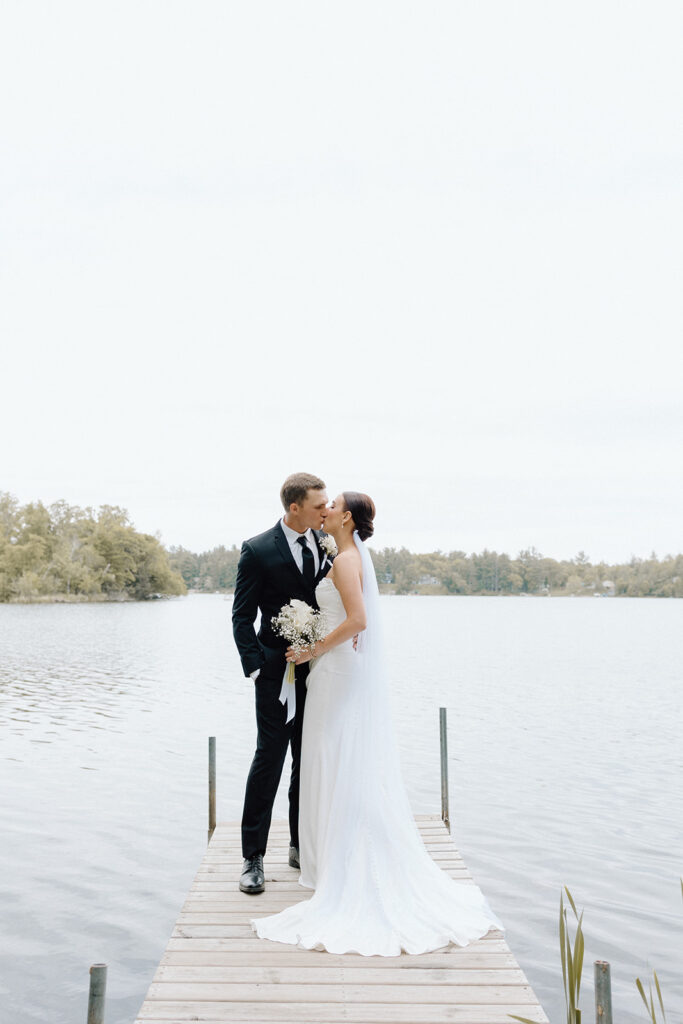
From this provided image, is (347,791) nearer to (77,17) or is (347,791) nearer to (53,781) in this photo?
(53,781)

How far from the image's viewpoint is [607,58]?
75.8ft

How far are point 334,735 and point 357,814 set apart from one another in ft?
1.44

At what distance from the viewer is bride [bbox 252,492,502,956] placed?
13.9ft

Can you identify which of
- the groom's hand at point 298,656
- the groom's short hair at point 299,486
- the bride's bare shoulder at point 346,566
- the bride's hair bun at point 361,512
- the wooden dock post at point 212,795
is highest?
the groom's short hair at point 299,486

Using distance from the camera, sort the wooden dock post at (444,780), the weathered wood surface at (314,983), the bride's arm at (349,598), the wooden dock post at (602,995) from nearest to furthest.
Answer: the wooden dock post at (602,995), the weathered wood surface at (314,983), the bride's arm at (349,598), the wooden dock post at (444,780)

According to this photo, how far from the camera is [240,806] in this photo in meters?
11.3

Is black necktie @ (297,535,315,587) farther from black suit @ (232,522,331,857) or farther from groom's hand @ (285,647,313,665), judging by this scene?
groom's hand @ (285,647,313,665)

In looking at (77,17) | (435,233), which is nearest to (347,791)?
(77,17)

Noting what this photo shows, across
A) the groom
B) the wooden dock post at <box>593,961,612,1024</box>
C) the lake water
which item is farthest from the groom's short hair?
the lake water

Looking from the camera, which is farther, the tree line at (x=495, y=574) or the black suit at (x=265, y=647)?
the tree line at (x=495, y=574)

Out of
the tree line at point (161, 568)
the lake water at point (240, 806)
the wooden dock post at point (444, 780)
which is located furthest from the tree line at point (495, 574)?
the wooden dock post at point (444, 780)

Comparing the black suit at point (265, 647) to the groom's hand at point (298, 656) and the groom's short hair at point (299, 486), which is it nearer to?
the groom's hand at point (298, 656)

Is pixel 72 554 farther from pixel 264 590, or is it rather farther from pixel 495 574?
pixel 264 590

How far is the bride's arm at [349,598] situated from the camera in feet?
15.4
